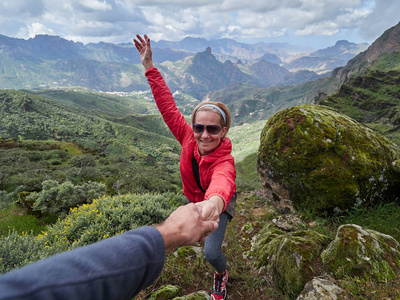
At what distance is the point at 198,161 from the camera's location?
12.3 feet

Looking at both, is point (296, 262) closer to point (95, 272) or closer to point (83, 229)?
point (95, 272)

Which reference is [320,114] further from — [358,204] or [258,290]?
[258,290]

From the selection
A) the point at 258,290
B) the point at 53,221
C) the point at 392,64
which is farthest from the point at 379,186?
the point at 392,64

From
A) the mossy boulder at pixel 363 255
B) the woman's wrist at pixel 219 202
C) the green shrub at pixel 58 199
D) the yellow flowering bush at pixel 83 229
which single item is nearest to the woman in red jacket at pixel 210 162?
the woman's wrist at pixel 219 202

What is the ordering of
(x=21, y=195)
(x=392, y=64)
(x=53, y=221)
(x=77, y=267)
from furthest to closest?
(x=392, y=64) < (x=21, y=195) < (x=53, y=221) < (x=77, y=267)

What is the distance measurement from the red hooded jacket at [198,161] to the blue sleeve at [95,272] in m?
1.28

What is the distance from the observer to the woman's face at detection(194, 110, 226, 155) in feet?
11.8

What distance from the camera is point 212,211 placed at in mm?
2047

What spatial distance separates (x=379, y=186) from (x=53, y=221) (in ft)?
39.3

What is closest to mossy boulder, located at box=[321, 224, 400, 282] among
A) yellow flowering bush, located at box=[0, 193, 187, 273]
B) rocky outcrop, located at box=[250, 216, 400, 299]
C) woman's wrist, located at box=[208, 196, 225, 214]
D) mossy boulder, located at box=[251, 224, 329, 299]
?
rocky outcrop, located at box=[250, 216, 400, 299]

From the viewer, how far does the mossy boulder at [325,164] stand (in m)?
5.85

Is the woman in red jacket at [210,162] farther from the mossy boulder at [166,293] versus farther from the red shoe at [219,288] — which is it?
the mossy boulder at [166,293]

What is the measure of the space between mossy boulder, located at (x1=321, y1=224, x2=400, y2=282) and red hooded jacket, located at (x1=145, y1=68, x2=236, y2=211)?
2.39 metres

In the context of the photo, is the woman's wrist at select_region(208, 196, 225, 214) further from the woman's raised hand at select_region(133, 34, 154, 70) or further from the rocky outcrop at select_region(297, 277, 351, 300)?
the woman's raised hand at select_region(133, 34, 154, 70)
